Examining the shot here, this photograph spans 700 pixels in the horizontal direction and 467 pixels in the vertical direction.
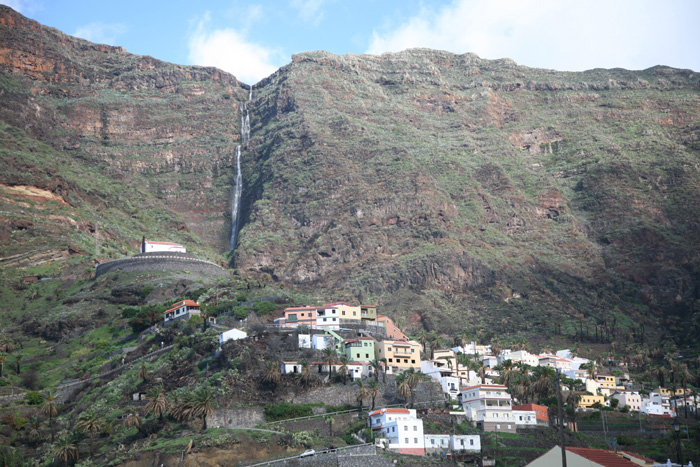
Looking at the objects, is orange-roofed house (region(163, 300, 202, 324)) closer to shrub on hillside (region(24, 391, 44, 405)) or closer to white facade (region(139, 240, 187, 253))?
shrub on hillside (region(24, 391, 44, 405))

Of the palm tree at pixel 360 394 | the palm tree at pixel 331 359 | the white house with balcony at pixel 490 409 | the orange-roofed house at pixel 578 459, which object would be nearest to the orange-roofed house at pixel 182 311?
the palm tree at pixel 331 359

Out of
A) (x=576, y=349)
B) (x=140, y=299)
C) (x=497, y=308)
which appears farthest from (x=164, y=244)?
(x=576, y=349)

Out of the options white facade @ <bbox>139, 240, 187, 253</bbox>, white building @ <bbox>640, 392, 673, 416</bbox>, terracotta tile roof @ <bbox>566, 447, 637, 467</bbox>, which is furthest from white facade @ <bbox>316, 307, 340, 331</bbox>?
terracotta tile roof @ <bbox>566, 447, 637, 467</bbox>

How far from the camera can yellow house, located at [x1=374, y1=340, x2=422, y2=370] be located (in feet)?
392

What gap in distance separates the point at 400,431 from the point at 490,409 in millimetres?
16626

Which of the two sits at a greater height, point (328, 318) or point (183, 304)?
point (183, 304)

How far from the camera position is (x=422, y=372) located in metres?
120

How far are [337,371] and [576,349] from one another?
73.3 metres

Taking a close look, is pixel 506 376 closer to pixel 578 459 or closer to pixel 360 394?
pixel 360 394

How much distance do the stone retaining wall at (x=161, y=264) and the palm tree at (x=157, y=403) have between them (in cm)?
6899

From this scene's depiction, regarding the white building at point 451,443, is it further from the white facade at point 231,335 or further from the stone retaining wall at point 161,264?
the stone retaining wall at point 161,264

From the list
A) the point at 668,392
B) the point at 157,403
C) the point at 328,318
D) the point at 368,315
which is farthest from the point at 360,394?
the point at 668,392

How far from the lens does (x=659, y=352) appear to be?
168875 mm

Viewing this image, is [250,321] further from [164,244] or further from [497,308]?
[497,308]
